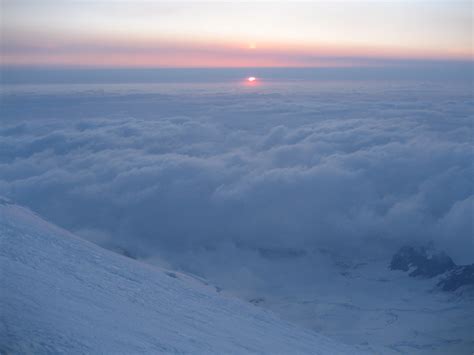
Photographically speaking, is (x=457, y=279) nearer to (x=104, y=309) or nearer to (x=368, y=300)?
(x=368, y=300)

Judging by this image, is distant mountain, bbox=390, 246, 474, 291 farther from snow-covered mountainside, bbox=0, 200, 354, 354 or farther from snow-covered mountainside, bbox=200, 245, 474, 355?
snow-covered mountainside, bbox=0, 200, 354, 354

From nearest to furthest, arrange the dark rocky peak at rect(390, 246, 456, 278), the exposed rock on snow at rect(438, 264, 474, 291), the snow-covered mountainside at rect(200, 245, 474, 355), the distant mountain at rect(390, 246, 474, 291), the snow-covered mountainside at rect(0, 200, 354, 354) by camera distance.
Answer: the snow-covered mountainside at rect(0, 200, 354, 354) < the snow-covered mountainside at rect(200, 245, 474, 355) < the exposed rock on snow at rect(438, 264, 474, 291) < the distant mountain at rect(390, 246, 474, 291) < the dark rocky peak at rect(390, 246, 456, 278)

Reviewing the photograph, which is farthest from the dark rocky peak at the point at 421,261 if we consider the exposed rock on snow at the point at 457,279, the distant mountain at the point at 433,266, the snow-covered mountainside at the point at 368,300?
the exposed rock on snow at the point at 457,279

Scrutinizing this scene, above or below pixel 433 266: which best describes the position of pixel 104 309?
above

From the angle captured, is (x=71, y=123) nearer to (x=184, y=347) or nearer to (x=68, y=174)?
(x=68, y=174)

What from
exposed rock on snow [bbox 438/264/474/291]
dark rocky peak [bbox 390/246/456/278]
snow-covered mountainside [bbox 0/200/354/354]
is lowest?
exposed rock on snow [bbox 438/264/474/291]

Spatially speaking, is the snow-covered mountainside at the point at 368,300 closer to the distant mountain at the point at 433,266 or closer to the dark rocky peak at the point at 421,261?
the distant mountain at the point at 433,266

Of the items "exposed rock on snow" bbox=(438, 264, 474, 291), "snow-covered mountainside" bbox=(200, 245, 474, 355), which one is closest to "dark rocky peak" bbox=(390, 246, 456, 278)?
"snow-covered mountainside" bbox=(200, 245, 474, 355)

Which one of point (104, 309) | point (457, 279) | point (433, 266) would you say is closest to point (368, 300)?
point (433, 266)

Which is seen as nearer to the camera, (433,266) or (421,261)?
(421,261)

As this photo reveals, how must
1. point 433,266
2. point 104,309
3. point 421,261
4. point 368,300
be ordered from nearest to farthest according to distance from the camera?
point 104,309 → point 368,300 → point 421,261 → point 433,266
